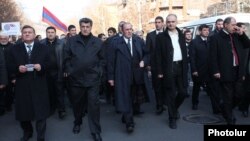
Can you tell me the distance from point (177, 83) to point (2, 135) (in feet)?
11.1

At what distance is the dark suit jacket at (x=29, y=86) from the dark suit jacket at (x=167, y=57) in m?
2.10

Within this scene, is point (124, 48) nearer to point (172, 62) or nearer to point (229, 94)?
point (172, 62)

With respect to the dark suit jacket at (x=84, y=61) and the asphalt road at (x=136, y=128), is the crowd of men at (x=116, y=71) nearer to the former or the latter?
the dark suit jacket at (x=84, y=61)

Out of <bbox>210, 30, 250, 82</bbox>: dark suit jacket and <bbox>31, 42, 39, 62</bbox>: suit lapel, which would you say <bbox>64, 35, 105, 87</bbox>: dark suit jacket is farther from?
<bbox>210, 30, 250, 82</bbox>: dark suit jacket

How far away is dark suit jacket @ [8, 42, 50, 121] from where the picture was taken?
6.36 m

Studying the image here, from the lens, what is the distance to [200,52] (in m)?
8.78

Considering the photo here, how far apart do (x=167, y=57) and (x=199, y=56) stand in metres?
1.84

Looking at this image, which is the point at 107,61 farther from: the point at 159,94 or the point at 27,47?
the point at 159,94

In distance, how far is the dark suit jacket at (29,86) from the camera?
6363mm

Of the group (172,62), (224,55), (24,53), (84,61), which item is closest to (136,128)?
(172,62)

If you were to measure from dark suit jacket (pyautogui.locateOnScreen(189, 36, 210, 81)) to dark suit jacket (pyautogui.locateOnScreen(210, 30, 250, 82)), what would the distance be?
161 centimetres

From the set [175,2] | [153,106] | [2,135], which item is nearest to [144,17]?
[175,2]

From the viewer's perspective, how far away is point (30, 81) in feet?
20.9

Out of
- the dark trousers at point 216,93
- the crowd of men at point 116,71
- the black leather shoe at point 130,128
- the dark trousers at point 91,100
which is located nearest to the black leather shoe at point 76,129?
the crowd of men at point 116,71
